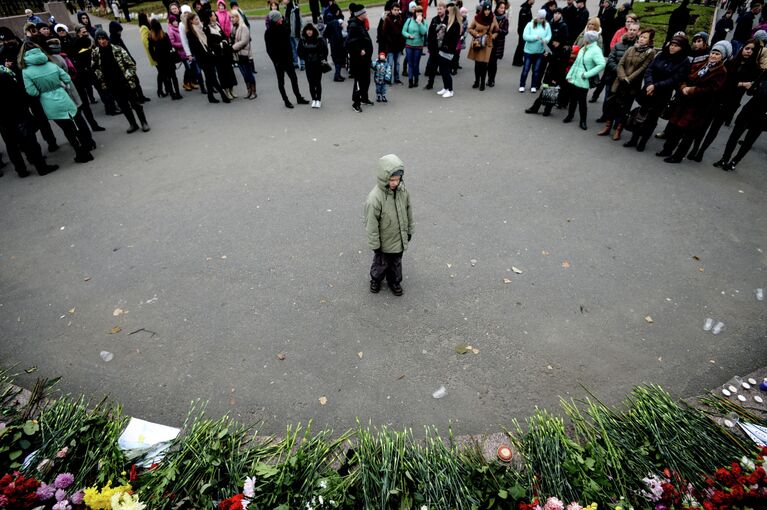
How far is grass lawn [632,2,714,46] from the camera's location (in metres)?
15.5

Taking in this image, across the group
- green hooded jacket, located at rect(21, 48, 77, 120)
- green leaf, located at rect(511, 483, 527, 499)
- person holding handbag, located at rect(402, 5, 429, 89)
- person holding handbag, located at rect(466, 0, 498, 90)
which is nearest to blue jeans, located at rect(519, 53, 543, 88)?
person holding handbag, located at rect(466, 0, 498, 90)

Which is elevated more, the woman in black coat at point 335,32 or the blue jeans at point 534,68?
the woman in black coat at point 335,32

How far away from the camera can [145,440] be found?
3.27 metres

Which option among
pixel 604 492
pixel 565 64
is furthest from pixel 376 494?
pixel 565 64

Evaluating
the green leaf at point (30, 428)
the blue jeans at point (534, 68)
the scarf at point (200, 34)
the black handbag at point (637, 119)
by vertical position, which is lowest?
the green leaf at point (30, 428)

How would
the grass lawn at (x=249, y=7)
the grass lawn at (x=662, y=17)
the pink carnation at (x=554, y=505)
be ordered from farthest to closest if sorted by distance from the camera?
1. the grass lawn at (x=249, y=7)
2. the grass lawn at (x=662, y=17)
3. the pink carnation at (x=554, y=505)

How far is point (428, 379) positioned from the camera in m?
3.91

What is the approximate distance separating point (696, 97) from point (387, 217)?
19.4 feet

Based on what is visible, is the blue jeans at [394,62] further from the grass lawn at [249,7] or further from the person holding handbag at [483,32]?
the grass lawn at [249,7]

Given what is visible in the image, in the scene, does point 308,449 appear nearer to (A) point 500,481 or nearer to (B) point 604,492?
(A) point 500,481

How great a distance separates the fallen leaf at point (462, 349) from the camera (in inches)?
164

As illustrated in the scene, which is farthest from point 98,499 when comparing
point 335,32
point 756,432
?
point 335,32

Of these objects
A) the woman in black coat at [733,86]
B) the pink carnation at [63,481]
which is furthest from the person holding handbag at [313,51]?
the pink carnation at [63,481]

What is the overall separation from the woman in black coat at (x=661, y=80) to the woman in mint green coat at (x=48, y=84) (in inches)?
400
